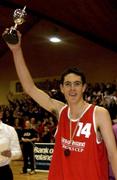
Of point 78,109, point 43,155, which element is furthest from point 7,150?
point 43,155

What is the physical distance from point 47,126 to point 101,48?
4.99 meters

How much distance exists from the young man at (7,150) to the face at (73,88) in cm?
224

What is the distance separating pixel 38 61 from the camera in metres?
19.4

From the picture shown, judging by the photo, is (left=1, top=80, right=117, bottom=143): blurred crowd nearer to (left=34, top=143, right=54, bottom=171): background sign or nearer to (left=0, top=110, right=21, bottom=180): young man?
(left=34, top=143, right=54, bottom=171): background sign

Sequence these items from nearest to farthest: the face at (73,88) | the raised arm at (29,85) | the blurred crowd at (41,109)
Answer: the face at (73,88), the raised arm at (29,85), the blurred crowd at (41,109)

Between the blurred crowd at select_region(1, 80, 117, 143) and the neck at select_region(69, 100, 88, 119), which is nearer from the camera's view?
the neck at select_region(69, 100, 88, 119)

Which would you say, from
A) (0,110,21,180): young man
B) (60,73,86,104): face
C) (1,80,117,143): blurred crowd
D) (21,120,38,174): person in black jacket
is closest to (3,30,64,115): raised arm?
(60,73,86,104): face

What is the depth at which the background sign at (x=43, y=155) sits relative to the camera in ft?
35.5

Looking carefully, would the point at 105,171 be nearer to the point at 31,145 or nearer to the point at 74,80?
the point at 74,80

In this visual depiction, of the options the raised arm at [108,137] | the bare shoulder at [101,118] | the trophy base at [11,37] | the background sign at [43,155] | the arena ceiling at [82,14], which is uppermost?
the arena ceiling at [82,14]

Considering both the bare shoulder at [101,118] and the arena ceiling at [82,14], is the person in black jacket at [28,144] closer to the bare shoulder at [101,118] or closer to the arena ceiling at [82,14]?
the arena ceiling at [82,14]

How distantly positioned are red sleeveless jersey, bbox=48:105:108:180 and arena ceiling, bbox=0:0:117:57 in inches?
389

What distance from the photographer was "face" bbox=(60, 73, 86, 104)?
246cm

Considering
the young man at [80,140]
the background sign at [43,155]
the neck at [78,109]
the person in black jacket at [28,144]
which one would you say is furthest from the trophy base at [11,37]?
the person in black jacket at [28,144]
